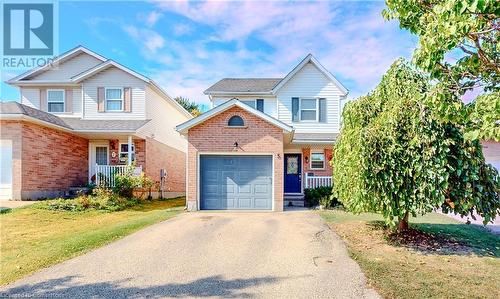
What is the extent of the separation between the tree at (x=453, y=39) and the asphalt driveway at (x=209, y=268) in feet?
12.7

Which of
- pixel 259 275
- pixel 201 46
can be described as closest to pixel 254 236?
pixel 259 275

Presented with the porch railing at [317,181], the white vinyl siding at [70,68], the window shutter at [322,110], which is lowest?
the porch railing at [317,181]

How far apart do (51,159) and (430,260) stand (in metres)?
17.0

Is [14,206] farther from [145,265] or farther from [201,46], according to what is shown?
[201,46]

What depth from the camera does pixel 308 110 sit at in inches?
726

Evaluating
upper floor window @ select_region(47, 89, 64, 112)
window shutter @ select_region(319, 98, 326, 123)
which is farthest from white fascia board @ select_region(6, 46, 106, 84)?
window shutter @ select_region(319, 98, 326, 123)

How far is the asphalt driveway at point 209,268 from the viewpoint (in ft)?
16.3

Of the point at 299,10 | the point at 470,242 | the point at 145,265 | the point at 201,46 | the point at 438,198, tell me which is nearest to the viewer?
the point at 145,265

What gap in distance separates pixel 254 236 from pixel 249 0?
24.4ft

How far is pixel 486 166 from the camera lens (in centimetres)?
766

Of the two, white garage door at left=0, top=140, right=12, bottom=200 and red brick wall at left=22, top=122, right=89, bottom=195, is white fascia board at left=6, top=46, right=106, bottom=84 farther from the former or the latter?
white garage door at left=0, top=140, right=12, bottom=200

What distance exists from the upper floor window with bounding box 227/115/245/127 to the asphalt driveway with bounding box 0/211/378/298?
549cm

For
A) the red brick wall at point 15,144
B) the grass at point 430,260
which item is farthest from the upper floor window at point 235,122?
the red brick wall at point 15,144

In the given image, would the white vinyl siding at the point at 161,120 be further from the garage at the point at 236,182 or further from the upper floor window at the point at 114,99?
the garage at the point at 236,182
